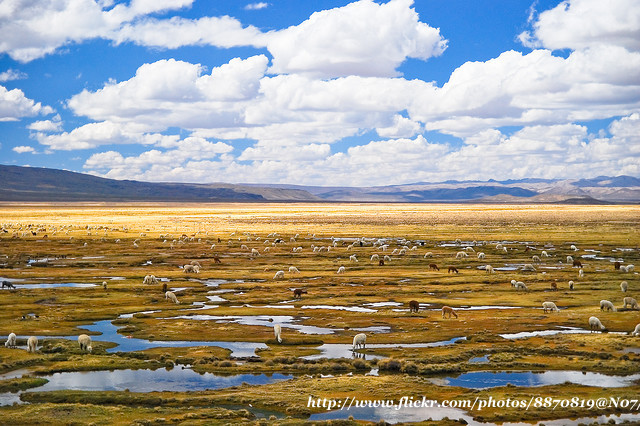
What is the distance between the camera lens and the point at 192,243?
281 feet

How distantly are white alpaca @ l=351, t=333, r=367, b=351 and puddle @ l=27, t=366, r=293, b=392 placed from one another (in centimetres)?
446

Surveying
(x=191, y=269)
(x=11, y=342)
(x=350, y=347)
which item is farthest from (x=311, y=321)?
(x=191, y=269)

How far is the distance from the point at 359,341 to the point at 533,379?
7.60 metres

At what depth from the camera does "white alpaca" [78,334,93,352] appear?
92.9 feet

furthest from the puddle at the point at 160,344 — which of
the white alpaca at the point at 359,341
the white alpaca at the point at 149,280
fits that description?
the white alpaca at the point at 149,280

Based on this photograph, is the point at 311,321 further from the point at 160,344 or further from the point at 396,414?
the point at 396,414

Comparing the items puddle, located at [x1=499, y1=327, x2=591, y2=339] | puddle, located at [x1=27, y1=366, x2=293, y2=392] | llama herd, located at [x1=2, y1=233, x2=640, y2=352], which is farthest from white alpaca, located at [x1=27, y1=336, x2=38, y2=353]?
puddle, located at [x1=499, y1=327, x2=591, y2=339]

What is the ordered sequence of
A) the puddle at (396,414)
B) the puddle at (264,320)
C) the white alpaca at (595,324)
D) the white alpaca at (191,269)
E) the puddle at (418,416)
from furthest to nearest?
the white alpaca at (191,269)
the puddle at (264,320)
the white alpaca at (595,324)
the puddle at (396,414)
the puddle at (418,416)

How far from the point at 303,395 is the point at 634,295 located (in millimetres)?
27721

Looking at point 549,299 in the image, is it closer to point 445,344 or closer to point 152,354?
point 445,344

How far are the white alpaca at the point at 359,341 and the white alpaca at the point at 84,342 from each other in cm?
1147

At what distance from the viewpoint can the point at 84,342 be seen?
2847 centimetres

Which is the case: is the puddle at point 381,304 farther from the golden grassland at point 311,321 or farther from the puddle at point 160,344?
the puddle at point 160,344

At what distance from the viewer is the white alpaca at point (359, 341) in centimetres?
2831
